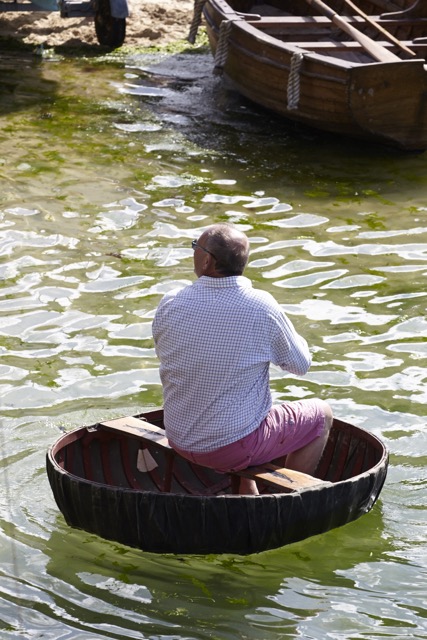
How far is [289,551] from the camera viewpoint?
16.2ft

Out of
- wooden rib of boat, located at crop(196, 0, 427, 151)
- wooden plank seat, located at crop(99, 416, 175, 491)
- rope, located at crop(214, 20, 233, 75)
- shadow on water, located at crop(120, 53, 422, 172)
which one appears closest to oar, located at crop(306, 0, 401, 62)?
wooden rib of boat, located at crop(196, 0, 427, 151)

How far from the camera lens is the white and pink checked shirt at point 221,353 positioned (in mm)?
4648

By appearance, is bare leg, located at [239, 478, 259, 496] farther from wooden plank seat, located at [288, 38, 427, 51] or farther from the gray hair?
wooden plank seat, located at [288, 38, 427, 51]

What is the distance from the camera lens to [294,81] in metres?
10.5

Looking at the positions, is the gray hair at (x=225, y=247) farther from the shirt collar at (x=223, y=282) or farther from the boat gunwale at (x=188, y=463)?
the boat gunwale at (x=188, y=463)

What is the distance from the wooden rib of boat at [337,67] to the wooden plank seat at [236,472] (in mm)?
5572

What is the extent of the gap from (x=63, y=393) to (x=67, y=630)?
2182 mm

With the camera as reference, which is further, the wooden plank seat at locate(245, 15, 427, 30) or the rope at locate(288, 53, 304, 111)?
the wooden plank seat at locate(245, 15, 427, 30)

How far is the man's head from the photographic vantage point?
4.62 metres

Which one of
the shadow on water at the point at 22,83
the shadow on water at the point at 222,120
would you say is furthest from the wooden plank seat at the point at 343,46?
the shadow on water at the point at 22,83

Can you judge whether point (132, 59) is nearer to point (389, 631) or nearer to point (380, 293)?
point (380, 293)

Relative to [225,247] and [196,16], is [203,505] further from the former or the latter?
[196,16]

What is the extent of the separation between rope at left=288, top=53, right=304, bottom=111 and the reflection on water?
0.54 metres

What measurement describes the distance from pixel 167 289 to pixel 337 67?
3.39 m
